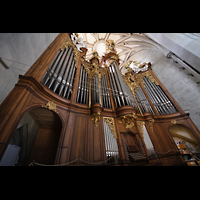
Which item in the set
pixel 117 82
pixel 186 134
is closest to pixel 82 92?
pixel 117 82

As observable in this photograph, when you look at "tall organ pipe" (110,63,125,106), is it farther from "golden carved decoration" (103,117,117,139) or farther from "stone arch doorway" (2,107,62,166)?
"stone arch doorway" (2,107,62,166)

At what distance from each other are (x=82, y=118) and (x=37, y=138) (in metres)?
2.12

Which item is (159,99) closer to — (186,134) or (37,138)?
(186,134)

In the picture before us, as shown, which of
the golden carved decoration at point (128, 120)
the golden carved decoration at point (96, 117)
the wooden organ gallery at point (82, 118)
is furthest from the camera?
the golden carved decoration at point (128, 120)

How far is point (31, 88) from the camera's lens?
8.40ft

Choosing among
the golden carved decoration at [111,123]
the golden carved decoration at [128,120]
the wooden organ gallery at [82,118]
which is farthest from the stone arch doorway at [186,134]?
the golden carved decoration at [111,123]

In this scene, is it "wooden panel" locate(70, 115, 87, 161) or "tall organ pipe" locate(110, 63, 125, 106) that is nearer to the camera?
"wooden panel" locate(70, 115, 87, 161)

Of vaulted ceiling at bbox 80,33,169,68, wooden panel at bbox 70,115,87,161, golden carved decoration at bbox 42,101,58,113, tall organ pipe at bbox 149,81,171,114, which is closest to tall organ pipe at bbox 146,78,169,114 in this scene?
tall organ pipe at bbox 149,81,171,114

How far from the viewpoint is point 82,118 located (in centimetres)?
389

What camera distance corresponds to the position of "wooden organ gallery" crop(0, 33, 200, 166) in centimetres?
261

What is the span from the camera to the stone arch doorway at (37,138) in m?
3.55

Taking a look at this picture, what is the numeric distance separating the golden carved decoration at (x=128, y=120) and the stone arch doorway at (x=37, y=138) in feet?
9.21

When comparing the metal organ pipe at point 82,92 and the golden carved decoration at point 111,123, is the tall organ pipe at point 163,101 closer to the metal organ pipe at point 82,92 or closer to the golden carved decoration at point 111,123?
the golden carved decoration at point 111,123
